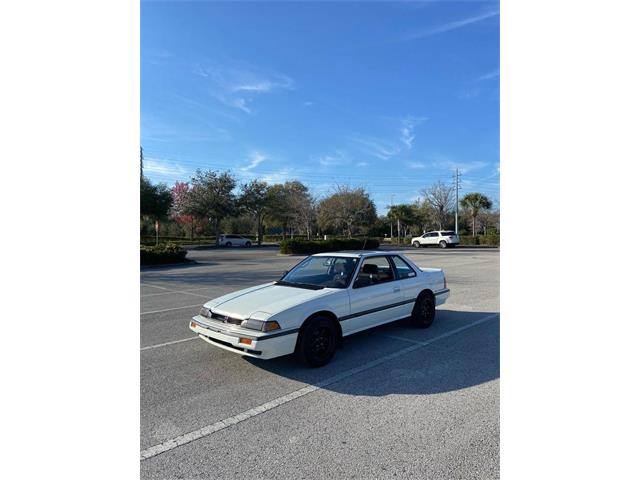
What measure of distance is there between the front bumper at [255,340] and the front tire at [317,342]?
0.38 ft

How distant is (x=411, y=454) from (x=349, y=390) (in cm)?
109

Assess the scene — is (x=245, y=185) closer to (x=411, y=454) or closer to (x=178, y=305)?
(x=178, y=305)

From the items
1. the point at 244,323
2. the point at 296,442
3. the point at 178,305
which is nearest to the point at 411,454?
the point at 296,442

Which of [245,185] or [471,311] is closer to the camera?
[471,311]

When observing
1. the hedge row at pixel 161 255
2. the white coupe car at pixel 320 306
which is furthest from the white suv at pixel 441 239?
the white coupe car at pixel 320 306

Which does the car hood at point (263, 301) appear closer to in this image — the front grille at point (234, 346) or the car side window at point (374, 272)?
the front grille at point (234, 346)

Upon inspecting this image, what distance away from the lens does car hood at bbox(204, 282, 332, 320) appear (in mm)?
4064

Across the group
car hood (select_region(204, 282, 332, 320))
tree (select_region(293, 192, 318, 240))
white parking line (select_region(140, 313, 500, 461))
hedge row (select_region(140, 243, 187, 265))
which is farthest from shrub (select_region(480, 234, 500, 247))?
car hood (select_region(204, 282, 332, 320))

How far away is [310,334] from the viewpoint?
4129mm

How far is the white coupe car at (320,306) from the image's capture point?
391 cm

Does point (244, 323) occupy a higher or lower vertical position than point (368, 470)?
higher

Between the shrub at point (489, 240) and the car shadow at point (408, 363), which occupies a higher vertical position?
the shrub at point (489, 240)
